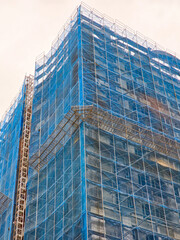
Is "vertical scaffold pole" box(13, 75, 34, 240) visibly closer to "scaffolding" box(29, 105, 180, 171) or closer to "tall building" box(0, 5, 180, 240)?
"tall building" box(0, 5, 180, 240)

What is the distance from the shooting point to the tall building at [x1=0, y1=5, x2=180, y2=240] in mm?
27688

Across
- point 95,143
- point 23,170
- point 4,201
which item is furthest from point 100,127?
point 4,201

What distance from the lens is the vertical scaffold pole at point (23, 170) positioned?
32656mm

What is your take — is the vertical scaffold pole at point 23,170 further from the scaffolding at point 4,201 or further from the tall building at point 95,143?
the scaffolding at point 4,201

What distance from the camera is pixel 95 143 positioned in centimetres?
2989

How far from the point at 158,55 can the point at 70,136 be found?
15.8m

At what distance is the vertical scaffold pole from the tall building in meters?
0.09

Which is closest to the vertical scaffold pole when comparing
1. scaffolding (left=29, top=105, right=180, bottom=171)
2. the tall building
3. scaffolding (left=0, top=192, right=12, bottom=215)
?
the tall building

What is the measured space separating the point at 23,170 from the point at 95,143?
8771 millimetres

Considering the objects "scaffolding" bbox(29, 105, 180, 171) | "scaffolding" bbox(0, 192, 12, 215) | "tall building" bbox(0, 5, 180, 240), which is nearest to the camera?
"tall building" bbox(0, 5, 180, 240)

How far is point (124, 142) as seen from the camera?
31.8m

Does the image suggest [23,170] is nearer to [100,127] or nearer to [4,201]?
[4,201]

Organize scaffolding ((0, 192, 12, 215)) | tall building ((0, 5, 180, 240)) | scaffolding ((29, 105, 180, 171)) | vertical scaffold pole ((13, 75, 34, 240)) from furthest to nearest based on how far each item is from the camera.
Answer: scaffolding ((0, 192, 12, 215)) → vertical scaffold pole ((13, 75, 34, 240)) → scaffolding ((29, 105, 180, 171)) → tall building ((0, 5, 180, 240))

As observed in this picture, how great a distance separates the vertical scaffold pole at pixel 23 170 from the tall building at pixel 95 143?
0.29 feet
